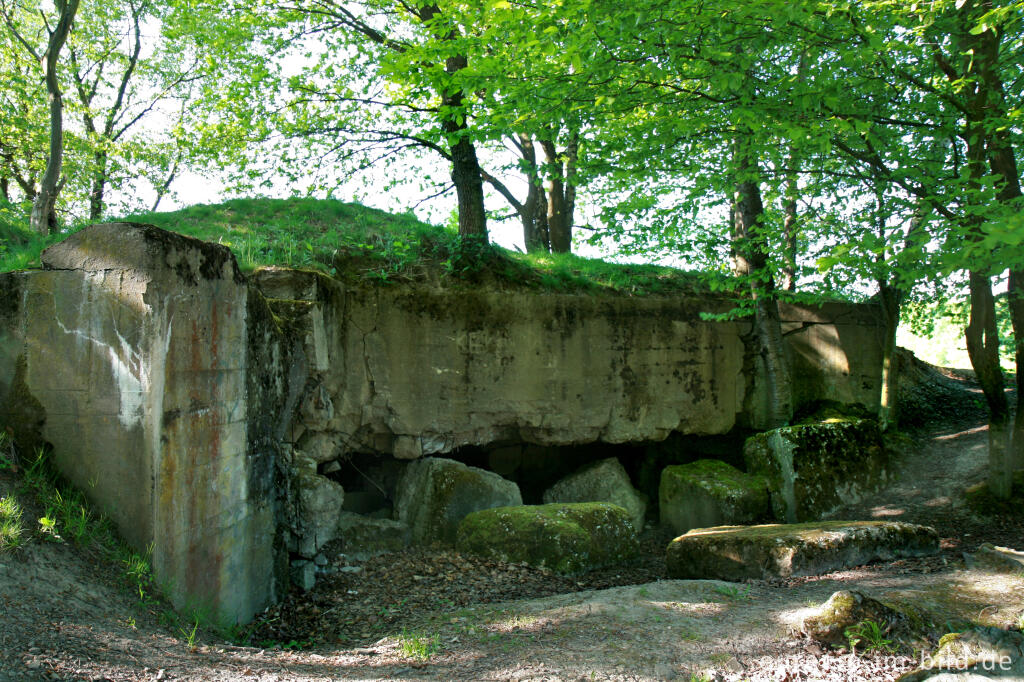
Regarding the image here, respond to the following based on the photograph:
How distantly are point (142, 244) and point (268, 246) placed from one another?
11.5ft

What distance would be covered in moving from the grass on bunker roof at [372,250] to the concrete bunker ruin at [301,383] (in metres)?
0.37

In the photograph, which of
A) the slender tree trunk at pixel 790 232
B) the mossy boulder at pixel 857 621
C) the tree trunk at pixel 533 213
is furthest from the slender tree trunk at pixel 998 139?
the tree trunk at pixel 533 213

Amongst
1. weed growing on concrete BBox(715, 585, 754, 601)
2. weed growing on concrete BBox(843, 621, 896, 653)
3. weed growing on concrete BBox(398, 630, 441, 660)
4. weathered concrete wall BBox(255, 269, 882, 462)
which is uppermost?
weathered concrete wall BBox(255, 269, 882, 462)

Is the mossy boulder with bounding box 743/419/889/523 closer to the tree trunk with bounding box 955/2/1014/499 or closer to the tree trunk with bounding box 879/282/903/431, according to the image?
the tree trunk with bounding box 879/282/903/431

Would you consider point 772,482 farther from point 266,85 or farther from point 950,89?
point 266,85

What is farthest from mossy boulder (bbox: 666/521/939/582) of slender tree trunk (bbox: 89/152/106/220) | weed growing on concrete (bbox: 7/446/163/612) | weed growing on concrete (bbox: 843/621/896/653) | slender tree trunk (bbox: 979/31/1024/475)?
slender tree trunk (bbox: 89/152/106/220)

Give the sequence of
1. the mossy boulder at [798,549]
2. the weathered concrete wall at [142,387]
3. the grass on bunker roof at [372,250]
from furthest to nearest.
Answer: the grass on bunker roof at [372,250] < the mossy boulder at [798,549] < the weathered concrete wall at [142,387]

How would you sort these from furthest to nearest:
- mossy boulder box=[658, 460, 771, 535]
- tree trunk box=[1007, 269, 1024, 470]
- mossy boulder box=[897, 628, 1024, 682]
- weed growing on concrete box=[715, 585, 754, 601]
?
mossy boulder box=[658, 460, 771, 535], tree trunk box=[1007, 269, 1024, 470], weed growing on concrete box=[715, 585, 754, 601], mossy boulder box=[897, 628, 1024, 682]

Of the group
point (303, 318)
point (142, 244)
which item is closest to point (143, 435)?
point (142, 244)

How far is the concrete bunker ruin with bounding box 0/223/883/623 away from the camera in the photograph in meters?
4.18

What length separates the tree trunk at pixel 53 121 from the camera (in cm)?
909

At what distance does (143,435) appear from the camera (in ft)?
13.4

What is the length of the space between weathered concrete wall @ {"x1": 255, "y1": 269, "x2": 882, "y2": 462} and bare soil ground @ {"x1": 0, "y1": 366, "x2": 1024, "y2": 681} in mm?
1972

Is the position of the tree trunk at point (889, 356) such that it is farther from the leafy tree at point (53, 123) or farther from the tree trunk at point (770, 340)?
the leafy tree at point (53, 123)
